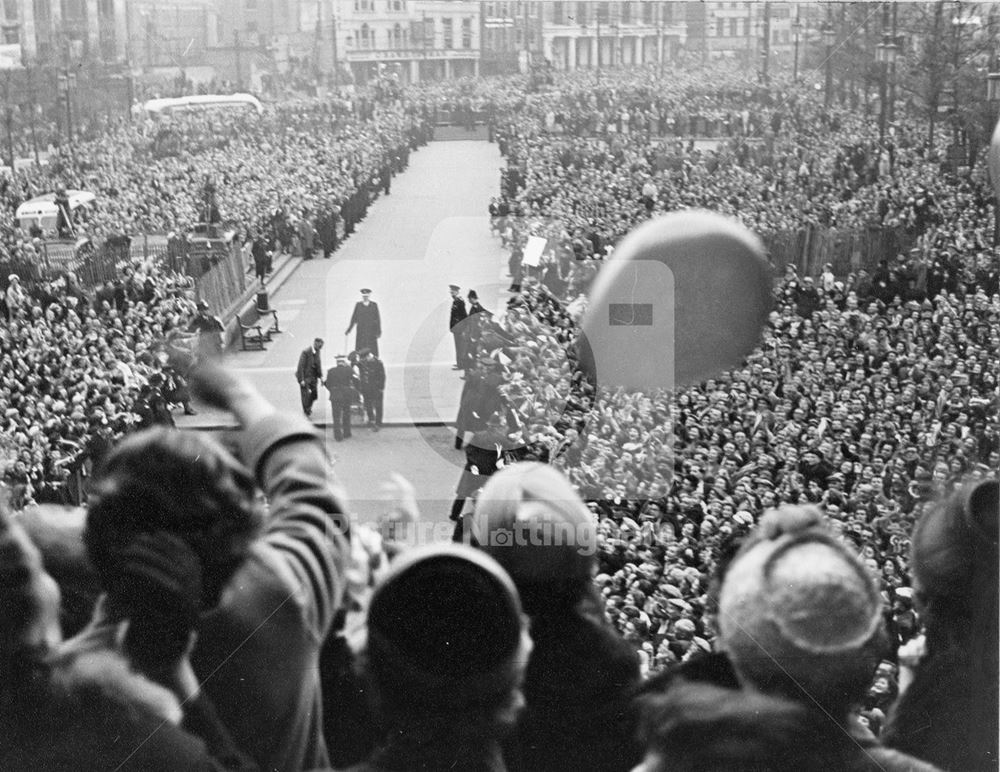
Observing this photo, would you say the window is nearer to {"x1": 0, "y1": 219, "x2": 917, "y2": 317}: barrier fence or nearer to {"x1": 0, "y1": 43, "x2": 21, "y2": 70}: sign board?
{"x1": 0, "y1": 43, "x2": 21, "y2": 70}: sign board

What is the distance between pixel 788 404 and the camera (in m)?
3.31

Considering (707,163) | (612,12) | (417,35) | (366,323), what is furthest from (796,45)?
(366,323)

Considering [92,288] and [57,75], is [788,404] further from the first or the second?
[57,75]

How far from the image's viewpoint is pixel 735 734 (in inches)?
114

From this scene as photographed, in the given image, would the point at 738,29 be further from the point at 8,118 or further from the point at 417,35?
the point at 8,118

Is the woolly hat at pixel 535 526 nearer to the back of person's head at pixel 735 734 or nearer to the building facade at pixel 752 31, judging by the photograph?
the back of person's head at pixel 735 734

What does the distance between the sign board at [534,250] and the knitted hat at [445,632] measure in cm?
71

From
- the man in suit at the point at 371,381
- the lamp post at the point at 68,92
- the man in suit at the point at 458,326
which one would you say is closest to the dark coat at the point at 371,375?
the man in suit at the point at 371,381

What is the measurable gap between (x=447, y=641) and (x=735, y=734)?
66 centimetres

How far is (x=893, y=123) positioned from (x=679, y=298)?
1073 millimetres

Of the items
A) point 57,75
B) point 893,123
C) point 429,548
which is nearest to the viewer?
point 429,548

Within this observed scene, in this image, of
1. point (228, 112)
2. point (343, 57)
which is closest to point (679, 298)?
point (343, 57)

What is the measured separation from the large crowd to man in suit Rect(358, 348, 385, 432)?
0.18 meters

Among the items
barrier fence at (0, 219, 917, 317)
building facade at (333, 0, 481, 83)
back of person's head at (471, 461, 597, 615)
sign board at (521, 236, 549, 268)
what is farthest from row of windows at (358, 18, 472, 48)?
back of person's head at (471, 461, 597, 615)
